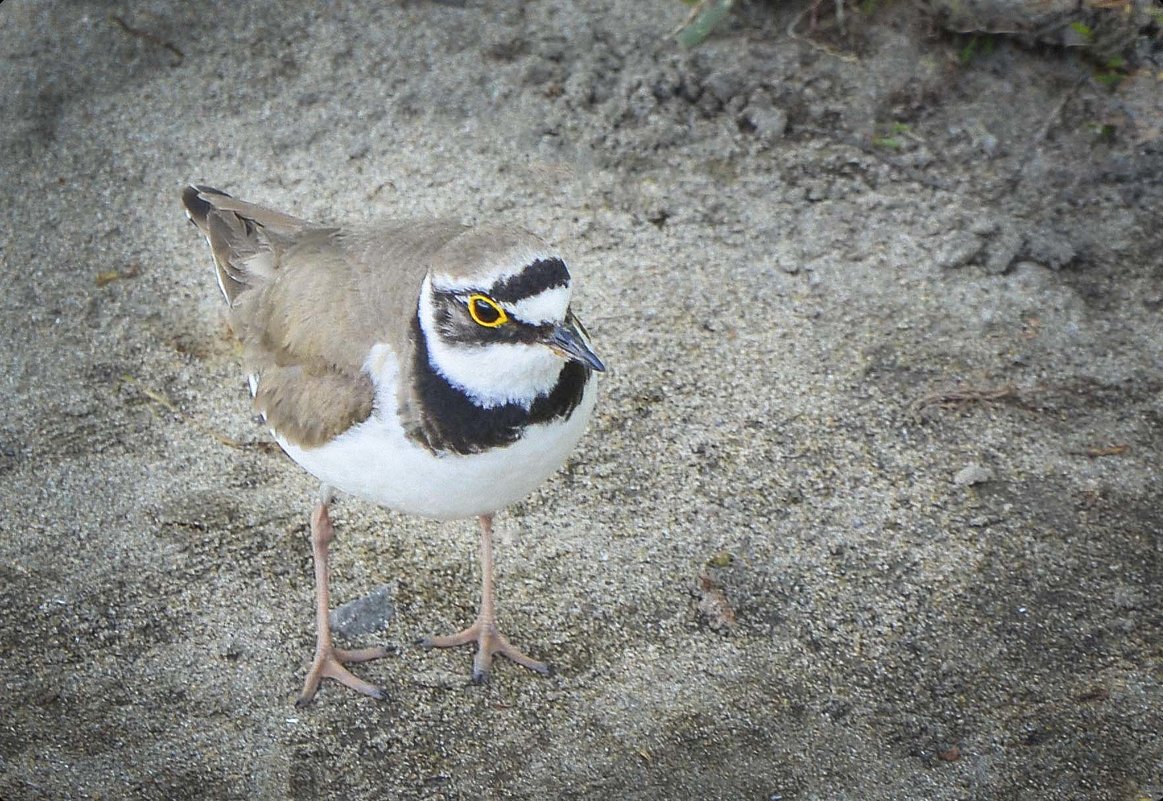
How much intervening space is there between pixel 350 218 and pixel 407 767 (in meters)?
2.80

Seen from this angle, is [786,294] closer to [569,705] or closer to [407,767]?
[569,705]

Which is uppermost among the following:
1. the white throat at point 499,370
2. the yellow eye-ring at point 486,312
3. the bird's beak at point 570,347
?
the yellow eye-ring at point 486,312

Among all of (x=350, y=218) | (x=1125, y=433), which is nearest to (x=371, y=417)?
(x=350, y=218)

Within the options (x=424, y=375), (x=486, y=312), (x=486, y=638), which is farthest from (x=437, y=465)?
(x=486, y=638)

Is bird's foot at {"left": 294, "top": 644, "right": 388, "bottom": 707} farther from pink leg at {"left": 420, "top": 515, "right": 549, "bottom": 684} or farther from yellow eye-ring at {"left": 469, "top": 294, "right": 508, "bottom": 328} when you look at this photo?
yellow eye-ring at {"left": 469, "top": 294, "right": 508, "bottom": 328}

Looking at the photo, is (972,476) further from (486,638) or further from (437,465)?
(437,465)

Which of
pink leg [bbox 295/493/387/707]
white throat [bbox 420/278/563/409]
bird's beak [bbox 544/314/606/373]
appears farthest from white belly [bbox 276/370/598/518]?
pink leg [bbox 295/493/387/707]

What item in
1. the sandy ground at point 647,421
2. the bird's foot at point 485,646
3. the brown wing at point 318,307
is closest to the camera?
the brown wing at point 318,307

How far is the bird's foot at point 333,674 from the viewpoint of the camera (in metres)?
4.11

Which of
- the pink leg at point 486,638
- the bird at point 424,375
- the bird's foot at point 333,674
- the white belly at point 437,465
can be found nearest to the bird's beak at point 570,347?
the bird at point 424,375

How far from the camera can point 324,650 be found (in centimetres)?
418

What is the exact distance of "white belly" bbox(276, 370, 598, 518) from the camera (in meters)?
3.53

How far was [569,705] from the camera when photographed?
4070 mm

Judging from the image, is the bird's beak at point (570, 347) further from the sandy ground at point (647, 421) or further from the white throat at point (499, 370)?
the sandy ground at point (647, 421)
